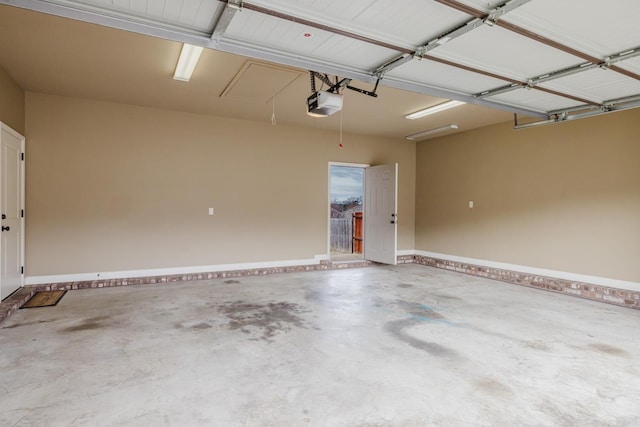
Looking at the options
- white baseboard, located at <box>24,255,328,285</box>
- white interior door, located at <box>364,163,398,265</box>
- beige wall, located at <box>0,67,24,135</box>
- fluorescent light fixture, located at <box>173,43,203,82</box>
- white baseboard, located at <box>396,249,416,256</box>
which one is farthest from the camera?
white baseboard, located at <box>396,249,416,256</box>

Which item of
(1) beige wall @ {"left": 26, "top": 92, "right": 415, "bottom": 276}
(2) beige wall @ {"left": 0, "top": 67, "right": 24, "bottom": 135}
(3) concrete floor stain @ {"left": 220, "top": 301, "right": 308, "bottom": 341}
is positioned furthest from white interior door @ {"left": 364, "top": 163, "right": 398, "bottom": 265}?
(2) beige wall @ {"left": 0, "top": 67, "right": 24, "bottom": 135}

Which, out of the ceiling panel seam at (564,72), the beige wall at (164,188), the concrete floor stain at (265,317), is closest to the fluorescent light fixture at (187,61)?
the beige wall at (164,188)

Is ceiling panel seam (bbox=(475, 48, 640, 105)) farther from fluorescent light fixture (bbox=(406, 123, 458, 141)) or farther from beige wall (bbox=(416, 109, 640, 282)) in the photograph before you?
fluorescent light fixture (bbox=(406, 123, 458, 141))

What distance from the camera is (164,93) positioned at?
506cm

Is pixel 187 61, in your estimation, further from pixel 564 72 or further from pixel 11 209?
pixel 564 72

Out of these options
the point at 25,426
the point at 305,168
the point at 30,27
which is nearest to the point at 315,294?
the point at 305,168

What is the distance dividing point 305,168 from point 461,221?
11.3ft

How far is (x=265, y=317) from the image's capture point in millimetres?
4070

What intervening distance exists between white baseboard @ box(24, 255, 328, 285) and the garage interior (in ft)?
0.09

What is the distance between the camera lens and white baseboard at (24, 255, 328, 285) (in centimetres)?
522

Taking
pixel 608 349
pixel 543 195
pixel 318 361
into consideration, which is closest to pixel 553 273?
pixel 543 195

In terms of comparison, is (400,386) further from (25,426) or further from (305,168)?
(305,168)

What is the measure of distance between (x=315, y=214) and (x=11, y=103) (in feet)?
16.3

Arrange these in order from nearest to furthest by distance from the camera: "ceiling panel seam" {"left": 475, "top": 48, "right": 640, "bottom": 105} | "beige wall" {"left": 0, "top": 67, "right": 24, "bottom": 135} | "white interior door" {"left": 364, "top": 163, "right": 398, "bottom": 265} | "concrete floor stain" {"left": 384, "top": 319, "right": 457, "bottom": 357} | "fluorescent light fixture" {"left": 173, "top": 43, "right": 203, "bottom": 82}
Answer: "ceiling panel seam" {"left": 475, "top": 48, "right": 640, "bottom": 105}, "concrete floor stain" {"left": 384, "top": 319, "right": 457, "bottom": 357}, "fluorescent light fixture" {"left": 173, "top": 43, "right": 203, "bottom": 82}, "beige wall" {"left": 0, "top": 67, "right": 24, "bottom": 135}, "white interior door" {"left": 364, "top": 163, "right": 398, "bottom": 265}
